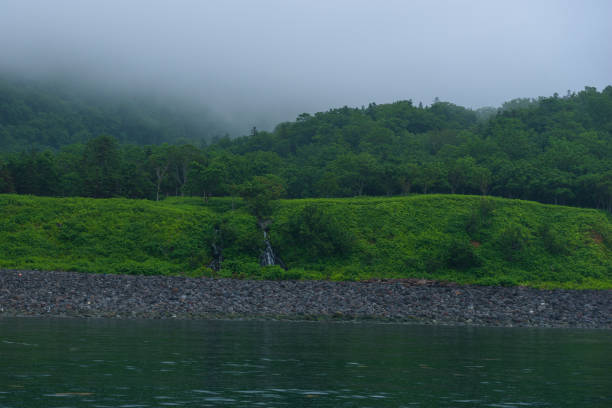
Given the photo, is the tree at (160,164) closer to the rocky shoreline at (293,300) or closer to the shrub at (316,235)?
the shrub at (316,235)

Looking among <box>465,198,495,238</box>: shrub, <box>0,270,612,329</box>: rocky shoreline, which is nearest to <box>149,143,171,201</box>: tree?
<box>465,198,495,238</box>: shrub

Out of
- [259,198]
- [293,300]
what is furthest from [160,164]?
[293,300]

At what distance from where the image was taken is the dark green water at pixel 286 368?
17406 mm

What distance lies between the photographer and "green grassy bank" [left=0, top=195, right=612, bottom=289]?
70.0 m

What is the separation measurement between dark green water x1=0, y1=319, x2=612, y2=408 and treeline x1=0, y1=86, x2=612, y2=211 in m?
60.9

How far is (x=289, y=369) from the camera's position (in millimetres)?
22844

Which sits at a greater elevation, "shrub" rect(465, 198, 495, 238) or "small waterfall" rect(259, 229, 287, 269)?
"shrub" rect(465, 198, 495, 238)

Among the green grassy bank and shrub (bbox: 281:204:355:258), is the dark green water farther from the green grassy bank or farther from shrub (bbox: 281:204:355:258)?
shrub (bbox: 281:204:355:258)

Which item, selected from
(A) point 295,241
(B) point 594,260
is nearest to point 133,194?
(A) point 295,241

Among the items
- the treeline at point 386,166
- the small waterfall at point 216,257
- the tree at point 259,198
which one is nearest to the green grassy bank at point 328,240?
the small waterfall at point 216,257

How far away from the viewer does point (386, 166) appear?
110 meters

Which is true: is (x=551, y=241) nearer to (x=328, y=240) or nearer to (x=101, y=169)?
(x=328, y=240)

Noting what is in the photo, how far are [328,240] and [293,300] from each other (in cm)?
2152

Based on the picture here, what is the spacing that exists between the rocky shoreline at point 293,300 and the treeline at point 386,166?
3810cm
